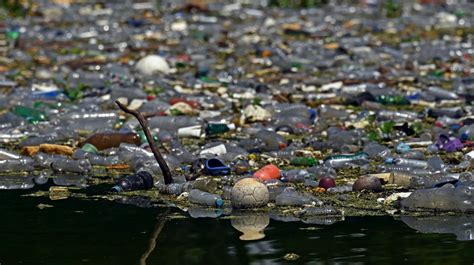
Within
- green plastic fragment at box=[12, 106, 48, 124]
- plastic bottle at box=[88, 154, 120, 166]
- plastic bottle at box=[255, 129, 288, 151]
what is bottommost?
plastic bottle at box=[88, 154, 120, 166]

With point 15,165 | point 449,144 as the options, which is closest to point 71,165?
point 15,165

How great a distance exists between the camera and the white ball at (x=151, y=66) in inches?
484

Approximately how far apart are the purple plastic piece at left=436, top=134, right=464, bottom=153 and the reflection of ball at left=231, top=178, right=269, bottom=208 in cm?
209

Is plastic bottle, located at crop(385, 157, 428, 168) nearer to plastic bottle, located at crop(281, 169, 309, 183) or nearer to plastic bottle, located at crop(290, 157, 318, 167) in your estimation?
plastic bottle, located at crop(290, 157, 318, 167)

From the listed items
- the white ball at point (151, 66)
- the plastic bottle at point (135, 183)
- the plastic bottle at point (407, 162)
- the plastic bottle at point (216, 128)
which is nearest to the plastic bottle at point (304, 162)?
the plastic bottle at point (407, 162)

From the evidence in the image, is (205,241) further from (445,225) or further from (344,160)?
(344,160)

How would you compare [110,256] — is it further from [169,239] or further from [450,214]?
[450,214]

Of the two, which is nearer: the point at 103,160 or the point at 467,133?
the point at 103,160

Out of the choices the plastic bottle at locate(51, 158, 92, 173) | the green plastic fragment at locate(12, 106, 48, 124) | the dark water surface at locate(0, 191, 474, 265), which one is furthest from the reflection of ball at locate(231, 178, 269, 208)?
the green plastic fragment at locate(12, 106, 48, 124)

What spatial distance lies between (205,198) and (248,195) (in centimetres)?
32

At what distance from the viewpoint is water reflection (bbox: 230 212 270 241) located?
5754 millimetres

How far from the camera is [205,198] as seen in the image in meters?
6.52

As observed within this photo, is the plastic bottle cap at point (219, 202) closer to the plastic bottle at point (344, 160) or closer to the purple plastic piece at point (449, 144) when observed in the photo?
the plastic bottle at point (344, 160)

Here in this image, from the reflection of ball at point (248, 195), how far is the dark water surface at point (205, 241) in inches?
8.7
